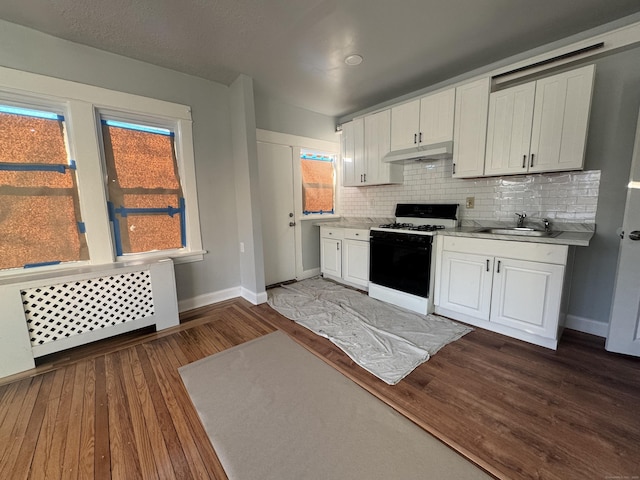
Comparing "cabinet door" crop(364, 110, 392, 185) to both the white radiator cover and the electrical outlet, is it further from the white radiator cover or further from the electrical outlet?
the white radiator cover

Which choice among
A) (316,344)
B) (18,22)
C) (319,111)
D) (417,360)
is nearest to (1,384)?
(316,344)

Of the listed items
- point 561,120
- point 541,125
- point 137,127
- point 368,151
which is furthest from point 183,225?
point 561,120

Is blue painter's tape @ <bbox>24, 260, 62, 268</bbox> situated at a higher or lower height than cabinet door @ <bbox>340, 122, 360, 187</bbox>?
lower

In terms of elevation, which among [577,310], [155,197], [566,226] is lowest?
[577,310]

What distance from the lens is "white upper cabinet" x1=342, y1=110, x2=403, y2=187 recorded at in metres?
3.39

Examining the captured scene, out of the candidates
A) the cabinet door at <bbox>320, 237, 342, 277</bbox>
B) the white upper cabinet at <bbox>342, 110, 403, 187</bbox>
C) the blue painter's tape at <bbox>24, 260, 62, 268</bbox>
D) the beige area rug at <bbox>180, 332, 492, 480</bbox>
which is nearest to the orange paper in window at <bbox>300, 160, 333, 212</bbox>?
the white upper cabinet at <bbox>342, 110, 403, 187</bbox>

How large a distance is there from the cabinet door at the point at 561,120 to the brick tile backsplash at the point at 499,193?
30cm

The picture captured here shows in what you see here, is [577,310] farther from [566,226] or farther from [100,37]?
[100,37]

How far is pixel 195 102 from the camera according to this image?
9.52 feet

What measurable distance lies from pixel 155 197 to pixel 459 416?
10.8 ft

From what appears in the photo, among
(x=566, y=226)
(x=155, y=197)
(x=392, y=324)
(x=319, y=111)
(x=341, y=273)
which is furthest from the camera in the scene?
(x=319, y=111)

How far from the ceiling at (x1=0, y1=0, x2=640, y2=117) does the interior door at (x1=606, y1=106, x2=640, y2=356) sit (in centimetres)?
119

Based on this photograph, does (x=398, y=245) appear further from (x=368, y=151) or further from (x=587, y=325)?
(x=587, y=325)

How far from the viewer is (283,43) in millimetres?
2289
